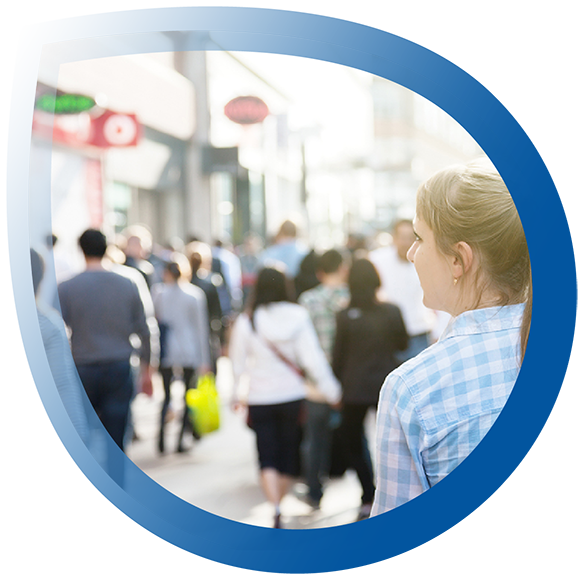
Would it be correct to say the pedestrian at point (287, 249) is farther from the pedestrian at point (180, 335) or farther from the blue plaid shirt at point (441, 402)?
the blue plaid shirt at point (441, 402)

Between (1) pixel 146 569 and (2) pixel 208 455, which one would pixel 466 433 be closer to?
(1) pixel 146 569

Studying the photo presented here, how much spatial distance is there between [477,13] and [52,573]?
205cm

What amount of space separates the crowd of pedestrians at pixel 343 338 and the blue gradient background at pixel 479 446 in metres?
0.14

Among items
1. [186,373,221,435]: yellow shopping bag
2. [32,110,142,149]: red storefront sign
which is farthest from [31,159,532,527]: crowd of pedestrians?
[32,110,142,149]: red storefront sign

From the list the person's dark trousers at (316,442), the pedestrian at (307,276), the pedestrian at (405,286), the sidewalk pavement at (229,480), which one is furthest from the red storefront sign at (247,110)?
the person's dark trousers at (316,442)

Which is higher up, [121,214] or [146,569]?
[121,214]

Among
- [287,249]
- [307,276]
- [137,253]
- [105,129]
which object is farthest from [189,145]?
[307,276]

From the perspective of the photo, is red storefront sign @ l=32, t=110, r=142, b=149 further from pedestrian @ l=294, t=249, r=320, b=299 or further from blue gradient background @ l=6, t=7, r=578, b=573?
blue gradient background @ l=6, t=7, r=578, b=573

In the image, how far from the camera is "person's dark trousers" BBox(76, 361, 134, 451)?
155 inches

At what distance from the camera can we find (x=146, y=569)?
2045mm

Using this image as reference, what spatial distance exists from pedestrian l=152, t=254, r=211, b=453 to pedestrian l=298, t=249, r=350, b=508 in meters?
1.19

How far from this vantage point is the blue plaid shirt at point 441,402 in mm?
1473

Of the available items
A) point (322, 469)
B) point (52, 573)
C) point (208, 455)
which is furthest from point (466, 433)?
point (208, 455)

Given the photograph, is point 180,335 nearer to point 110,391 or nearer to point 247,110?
point 110,391
